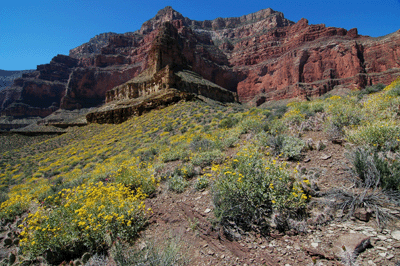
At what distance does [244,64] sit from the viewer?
99812 mm

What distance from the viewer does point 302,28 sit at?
290ft

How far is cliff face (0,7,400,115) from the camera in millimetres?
64188

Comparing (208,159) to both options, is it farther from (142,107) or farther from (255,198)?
(142,107)

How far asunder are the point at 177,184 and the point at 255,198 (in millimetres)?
2284

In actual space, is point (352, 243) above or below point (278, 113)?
below

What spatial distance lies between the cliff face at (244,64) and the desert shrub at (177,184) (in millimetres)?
41328

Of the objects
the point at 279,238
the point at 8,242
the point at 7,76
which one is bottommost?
the point at 8,242

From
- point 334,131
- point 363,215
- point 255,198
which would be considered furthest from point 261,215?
point 334,131

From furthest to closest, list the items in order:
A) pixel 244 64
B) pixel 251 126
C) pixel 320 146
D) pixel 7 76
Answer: pixel 7 76
pixel 244 64
pixel 251 126
pixel 320 146

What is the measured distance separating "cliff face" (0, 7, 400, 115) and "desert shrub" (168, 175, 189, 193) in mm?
41328

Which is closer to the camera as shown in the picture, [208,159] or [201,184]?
[201,184]

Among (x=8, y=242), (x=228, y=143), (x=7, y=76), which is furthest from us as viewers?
(x=7, y=76)

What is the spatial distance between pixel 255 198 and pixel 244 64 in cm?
10629

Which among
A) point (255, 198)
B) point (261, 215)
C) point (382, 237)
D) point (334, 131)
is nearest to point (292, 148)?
point (334, 131)
